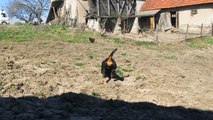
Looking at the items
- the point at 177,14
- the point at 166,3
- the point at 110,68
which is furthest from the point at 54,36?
the point at 166,3

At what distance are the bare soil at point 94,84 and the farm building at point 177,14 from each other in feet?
47.8

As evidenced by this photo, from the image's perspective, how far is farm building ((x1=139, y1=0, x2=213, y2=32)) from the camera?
33.0m

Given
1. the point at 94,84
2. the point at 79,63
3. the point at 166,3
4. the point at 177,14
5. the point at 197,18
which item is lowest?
the point at 94,84

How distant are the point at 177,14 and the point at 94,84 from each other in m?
24.8

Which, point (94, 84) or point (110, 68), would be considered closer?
point (94, 84)

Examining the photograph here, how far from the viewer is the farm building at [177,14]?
108 feet

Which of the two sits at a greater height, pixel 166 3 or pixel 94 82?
pixel 166 3

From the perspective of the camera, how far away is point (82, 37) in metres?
21.9

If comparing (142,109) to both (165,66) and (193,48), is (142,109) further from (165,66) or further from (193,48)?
(193,48)

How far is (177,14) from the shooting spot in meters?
35.9

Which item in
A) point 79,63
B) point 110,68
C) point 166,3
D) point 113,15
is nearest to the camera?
point 110,68

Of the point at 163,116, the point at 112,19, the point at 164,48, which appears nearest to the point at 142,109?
the point at 163,116

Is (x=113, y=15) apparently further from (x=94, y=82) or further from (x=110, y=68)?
(x=94, y=82)

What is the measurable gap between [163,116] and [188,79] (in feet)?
16.5
